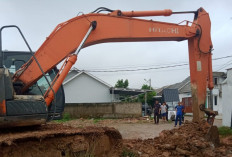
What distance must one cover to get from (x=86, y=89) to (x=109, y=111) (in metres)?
7.08

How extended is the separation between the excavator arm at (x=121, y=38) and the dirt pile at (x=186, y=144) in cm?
38

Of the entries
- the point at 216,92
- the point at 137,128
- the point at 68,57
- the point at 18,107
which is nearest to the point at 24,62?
the point at 68,57

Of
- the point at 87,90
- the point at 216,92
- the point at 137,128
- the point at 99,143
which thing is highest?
the point at 87,90

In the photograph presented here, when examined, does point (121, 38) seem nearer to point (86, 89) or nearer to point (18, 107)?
point (18, 107)

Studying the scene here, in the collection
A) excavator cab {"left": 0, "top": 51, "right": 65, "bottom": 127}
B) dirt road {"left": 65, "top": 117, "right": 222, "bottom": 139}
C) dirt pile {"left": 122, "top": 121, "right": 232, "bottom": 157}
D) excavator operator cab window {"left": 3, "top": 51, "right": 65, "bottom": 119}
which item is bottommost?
dirt road {"left": 65, "top": 117, "right": 222, "bottom": 139}

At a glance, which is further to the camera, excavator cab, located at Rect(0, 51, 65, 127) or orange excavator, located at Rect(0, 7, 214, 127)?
orange excavator, located at Rect(0, 7, 214, 127)

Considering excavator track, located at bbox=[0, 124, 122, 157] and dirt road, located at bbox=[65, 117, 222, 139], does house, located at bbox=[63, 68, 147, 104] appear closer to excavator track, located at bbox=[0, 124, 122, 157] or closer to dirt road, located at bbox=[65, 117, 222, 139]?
dirt road, located at bbox=[65, 117, 222, 139]

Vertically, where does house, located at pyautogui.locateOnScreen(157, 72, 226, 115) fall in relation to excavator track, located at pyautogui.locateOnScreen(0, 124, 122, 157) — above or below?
above

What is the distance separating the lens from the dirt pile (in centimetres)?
625

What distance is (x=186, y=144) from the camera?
638 cm

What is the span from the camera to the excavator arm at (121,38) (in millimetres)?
5648

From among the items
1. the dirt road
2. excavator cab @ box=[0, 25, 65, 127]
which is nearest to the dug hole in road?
excavator cab @ box=[0, 25, 65, 127]

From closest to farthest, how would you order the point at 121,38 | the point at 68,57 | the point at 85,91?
the point at 68,57 → the point at 121,38 → the point at 85,91

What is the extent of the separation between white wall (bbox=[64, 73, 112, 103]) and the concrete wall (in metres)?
5.85
